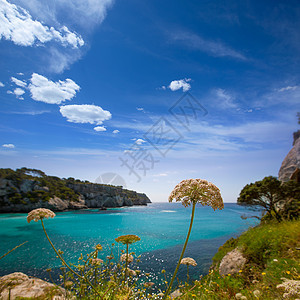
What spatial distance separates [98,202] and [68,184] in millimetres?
18672

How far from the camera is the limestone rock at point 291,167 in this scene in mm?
16172

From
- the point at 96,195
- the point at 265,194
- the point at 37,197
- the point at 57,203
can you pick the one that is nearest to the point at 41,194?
the point at 37,197

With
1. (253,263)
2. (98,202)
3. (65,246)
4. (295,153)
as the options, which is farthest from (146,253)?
(98,202)

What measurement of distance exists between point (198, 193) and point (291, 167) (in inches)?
837

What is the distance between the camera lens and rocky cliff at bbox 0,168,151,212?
5569cm

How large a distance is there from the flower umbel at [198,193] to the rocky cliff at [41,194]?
6993 centimetres

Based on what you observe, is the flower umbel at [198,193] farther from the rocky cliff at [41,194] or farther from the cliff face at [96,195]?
the cliff face at [96,195]

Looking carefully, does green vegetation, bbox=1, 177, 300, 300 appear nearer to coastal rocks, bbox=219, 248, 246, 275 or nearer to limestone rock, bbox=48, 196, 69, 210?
coastal rocks, bbox=219, 248, 246, 275

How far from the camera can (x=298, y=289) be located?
202 centimetres

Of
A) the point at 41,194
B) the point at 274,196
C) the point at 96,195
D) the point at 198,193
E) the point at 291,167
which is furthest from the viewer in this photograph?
the point at 96,195

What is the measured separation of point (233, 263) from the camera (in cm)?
748

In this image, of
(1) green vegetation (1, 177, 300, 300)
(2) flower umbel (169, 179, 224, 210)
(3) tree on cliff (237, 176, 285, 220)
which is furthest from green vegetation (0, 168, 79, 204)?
(2) flower umbel (169, 179, 224, 210)

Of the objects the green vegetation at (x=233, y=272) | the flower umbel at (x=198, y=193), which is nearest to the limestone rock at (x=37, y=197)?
the green vegetation at (x=233, y=272)

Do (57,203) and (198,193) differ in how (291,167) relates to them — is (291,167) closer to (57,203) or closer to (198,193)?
(198,193)
